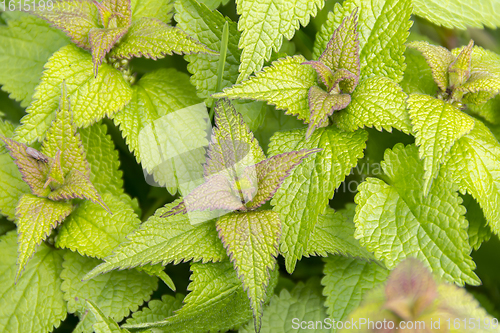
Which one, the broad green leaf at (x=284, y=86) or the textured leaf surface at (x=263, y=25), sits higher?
the textured leaf surface at (x=263, y=25)

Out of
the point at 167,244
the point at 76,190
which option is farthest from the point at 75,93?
the point at 167,244

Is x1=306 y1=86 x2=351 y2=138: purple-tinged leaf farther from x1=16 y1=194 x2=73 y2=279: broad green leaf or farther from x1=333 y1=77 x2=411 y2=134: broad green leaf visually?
x1=16 y1=194 x2=73 y2=279: broad green leaf

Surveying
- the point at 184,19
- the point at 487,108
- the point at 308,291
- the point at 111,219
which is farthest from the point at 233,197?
the point at 487,108

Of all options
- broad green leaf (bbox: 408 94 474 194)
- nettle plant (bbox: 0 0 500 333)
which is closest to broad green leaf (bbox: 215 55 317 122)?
nettle plant (bbox: 0 0 500 333)

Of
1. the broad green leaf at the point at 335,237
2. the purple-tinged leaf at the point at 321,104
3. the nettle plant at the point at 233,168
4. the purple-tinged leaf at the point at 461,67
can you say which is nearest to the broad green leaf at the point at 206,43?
the nettle plant at the point at 233,168

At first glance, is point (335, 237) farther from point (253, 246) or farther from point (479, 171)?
point (479, 171)

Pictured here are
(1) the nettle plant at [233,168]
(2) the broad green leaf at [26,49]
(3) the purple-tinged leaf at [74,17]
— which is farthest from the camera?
(2) the broad green leaf at [26,49]

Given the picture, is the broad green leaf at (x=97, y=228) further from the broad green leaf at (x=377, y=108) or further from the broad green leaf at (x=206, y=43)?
the broad green leaf at (x=377, y=108)
